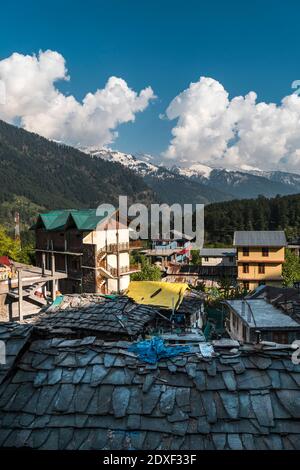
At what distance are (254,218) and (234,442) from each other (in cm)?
9260

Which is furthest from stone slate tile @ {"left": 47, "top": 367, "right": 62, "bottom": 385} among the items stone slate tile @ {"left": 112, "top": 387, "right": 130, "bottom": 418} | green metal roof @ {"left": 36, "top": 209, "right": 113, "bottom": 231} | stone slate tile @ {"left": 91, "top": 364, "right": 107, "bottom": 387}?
green metal roof @ {"left": 36, "top": 209, "right": 113, "bottom": 231}

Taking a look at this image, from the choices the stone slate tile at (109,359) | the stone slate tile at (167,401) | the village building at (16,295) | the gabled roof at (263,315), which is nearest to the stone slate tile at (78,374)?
the stone slate tile at (109,359)

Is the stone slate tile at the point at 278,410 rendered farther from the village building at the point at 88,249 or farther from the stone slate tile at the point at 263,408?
the village building at the point at 88,249

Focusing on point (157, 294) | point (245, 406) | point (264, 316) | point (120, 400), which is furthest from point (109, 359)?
point (157, 294)

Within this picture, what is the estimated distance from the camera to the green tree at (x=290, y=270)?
37.6 metres

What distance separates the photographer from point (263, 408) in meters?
5.02

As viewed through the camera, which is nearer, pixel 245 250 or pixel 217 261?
pixel 245 250

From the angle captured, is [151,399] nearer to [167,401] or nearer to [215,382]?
[167,401]

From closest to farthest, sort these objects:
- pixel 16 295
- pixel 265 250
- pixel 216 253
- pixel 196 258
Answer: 1. pixel 16 295
2. pixel 265 250
3. pixel 216 253
4. pixel 196 258

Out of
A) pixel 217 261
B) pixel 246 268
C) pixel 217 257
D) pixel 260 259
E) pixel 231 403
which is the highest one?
pixel 231 403

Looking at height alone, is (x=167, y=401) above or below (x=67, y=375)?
below

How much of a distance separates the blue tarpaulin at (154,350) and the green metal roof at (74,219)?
87.1ft

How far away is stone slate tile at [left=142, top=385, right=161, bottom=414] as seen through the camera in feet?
16.5
